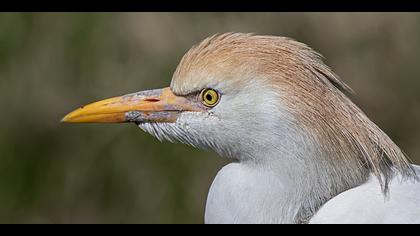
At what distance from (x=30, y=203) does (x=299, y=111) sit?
2.48m

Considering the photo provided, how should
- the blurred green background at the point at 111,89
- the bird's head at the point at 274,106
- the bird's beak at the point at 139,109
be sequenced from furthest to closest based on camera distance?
1. the blurred green background at the point at 111,89
2. the bird's beak at the point at 139,109
3. the bird's head at the point at 274,106

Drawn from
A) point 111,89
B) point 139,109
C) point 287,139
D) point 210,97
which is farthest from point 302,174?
point 111,89

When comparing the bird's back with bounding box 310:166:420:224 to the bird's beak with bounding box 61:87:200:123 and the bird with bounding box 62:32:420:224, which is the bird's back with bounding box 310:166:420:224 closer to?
the bird with bounding box 62:32:420:224

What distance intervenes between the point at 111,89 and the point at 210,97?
6.56 ft

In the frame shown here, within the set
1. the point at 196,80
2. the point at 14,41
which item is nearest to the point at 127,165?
the point at 14,41

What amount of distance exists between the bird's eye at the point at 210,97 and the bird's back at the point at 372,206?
44 cm

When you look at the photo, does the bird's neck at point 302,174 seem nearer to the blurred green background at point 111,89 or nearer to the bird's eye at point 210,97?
the bird's eye at point 210,97

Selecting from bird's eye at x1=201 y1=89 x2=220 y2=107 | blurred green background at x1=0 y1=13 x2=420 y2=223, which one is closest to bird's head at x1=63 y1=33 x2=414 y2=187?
bird's eye at x1=201 y1=89 x2=220 y2=107

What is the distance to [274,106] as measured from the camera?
84.2 inches

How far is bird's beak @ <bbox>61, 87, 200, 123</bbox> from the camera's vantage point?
7.68 feet

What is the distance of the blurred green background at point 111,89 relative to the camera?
4148mm

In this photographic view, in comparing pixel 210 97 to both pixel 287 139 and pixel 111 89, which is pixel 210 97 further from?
pixel 111 89

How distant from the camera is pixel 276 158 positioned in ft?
7.20

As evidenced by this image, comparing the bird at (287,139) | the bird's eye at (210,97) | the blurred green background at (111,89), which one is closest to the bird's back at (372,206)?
the bird at (287,139)
